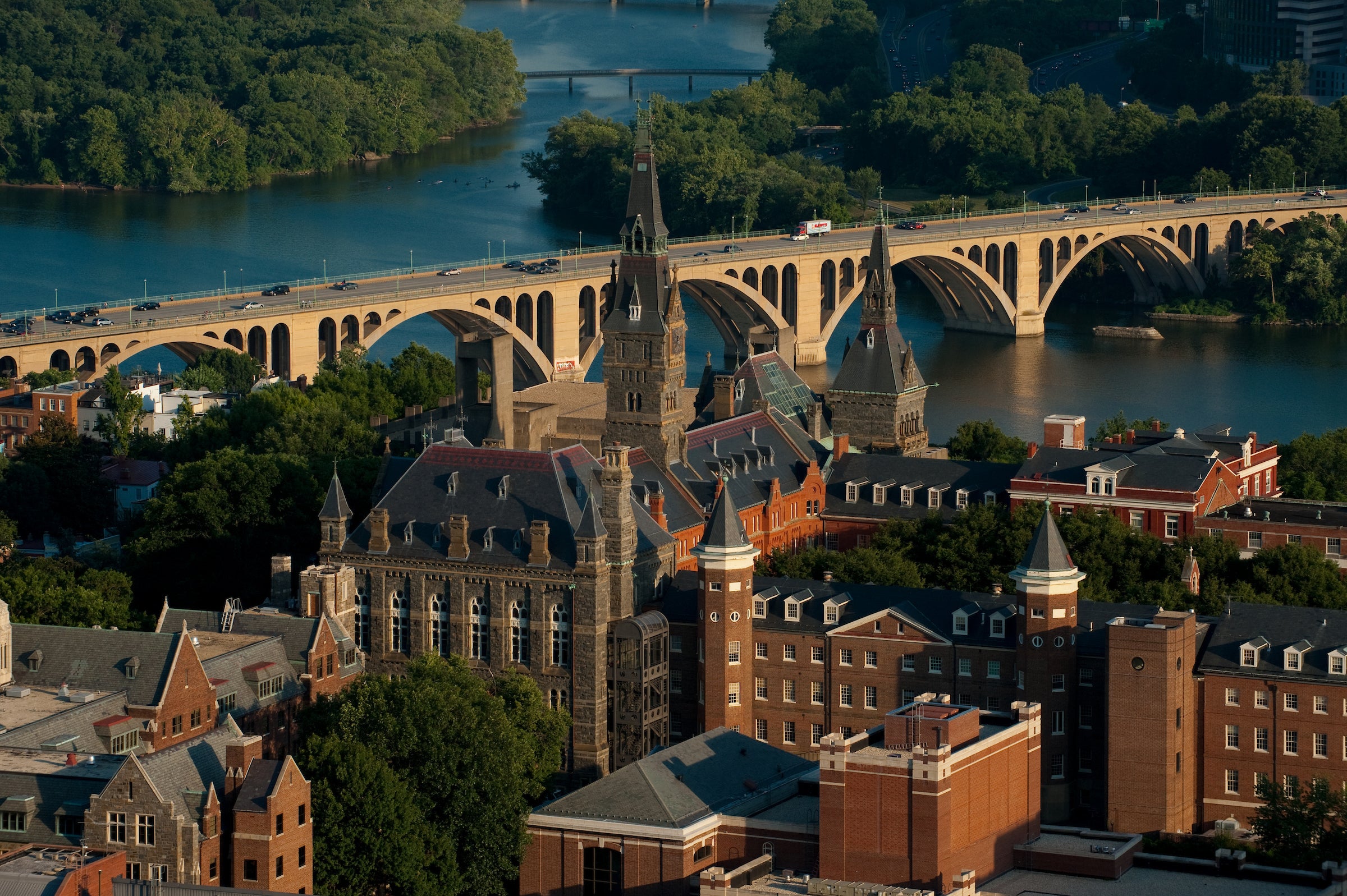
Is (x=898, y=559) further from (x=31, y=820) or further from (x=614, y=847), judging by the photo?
(x=31, y=820)

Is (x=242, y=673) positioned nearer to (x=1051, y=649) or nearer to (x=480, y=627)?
(x=480, y=627)

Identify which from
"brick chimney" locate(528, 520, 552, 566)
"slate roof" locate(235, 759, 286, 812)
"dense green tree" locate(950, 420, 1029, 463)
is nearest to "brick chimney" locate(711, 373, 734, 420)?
"dense green tree" locate(950, 420, 1029, 463)

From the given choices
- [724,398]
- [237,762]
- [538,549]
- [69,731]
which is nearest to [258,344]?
[724,398]

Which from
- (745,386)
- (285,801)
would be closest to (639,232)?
(745,386)

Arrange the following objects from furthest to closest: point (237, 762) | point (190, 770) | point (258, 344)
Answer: point (258, 344), point (190, 770), point (237, 762)

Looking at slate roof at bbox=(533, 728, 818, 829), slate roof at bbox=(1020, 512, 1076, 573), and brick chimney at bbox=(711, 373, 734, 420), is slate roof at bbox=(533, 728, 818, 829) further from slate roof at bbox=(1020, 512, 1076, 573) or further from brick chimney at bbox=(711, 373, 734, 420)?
brick chimney at bbox=(711, 373, 734, 420)

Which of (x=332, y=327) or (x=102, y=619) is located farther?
(x=332, y=327)
